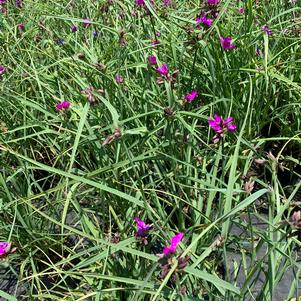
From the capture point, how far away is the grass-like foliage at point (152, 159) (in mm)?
1289

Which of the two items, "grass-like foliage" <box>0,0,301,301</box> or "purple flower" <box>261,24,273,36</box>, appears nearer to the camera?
"grass-like foliage" <box>0,0,301,301</box>

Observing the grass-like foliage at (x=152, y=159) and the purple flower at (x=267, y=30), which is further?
the purple flower at (x=267, y=30)

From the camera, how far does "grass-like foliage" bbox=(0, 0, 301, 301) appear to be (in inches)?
50.8

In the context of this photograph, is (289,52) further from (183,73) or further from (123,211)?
(123,211)

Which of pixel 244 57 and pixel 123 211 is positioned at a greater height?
pixel 244 57

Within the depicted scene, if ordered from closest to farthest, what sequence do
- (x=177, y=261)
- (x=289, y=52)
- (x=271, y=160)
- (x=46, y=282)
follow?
(x=177, y=261)
(x=271, y=160)
(x=46, y=282)
(x=289, y=52)

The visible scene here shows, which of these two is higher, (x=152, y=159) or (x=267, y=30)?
(x=267, y=30)

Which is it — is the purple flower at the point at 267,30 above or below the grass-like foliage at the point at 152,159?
above

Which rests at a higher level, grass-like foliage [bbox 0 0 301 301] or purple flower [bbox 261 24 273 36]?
purple flower [bbox 261 24 273 36]

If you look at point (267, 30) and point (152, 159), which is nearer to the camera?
point (152, 159)

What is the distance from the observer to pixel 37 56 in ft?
7.79

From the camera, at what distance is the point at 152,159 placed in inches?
53.4

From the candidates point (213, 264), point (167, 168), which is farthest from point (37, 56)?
point (213, 264)

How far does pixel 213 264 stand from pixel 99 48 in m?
1.28
